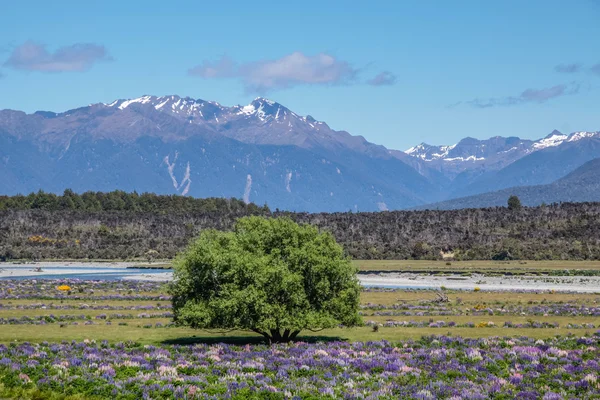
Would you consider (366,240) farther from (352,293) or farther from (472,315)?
(352,293)

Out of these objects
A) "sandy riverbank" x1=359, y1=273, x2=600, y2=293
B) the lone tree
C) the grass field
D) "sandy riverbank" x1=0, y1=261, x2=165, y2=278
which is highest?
the lone tree

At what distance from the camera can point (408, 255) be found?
16538cm

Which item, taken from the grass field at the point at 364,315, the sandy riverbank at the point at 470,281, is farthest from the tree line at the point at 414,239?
the grass field at the point at 364,315

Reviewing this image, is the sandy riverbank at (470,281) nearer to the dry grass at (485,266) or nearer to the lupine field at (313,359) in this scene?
the dry grass at (485,266)

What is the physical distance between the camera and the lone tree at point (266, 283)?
3906 cm

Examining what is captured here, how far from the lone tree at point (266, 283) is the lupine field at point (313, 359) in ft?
4.34

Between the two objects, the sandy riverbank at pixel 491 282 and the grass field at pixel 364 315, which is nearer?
the grass field at pixel 364 315

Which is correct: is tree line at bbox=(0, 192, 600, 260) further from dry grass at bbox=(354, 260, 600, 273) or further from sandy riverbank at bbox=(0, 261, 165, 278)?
sandy riverbank at bbox=(0, 261, 165, 278)

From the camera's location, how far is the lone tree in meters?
39.1

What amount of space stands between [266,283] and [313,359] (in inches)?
238

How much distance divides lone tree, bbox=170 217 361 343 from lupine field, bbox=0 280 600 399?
4.34 feet

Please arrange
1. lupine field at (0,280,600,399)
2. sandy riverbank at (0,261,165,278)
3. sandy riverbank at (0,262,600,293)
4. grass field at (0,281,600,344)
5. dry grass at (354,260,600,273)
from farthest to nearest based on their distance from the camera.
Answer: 1. dry grass at (354,260,600,273)
2. sandy riverbank at (0,261,165,278)
3. sandy riverbank at (0,262,600,293)
4. grass field at (0,281,600,344)
5. lupine field at (0,280,600,399)

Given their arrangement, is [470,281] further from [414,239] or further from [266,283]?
[414,239]

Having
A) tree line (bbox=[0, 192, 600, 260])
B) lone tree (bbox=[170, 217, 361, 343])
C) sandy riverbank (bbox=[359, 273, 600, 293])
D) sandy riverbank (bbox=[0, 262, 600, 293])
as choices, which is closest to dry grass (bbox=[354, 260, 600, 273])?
sandy riverbank (bbox=[0, 262, 600, 293])
